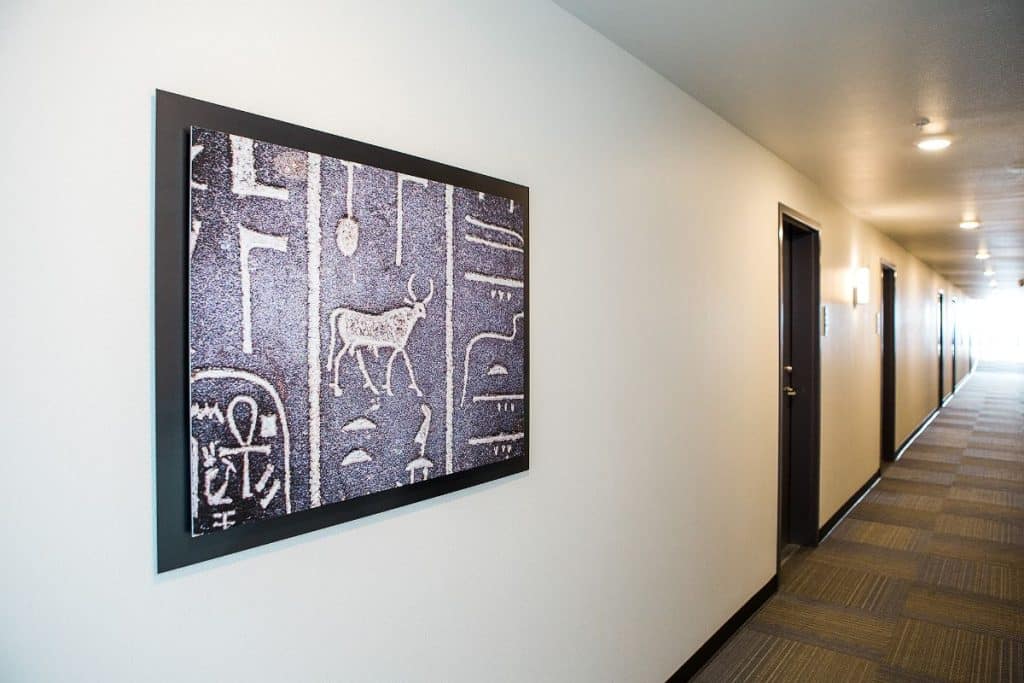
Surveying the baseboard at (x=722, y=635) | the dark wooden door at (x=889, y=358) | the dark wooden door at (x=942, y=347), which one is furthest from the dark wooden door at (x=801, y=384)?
the dark wooden door at (x=942, y=347)

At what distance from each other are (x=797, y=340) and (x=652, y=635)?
2.33 meters

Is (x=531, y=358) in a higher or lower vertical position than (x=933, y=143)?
lower

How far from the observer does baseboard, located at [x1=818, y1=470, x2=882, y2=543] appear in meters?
4.15

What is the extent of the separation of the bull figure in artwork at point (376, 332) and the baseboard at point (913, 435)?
6.50 meters

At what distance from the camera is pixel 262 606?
1.09 metres

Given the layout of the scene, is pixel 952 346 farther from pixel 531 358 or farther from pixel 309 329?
pixel 309 329

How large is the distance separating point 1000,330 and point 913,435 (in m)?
18.5

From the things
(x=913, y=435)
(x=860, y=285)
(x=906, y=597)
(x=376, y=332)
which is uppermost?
(x=860, y=285)

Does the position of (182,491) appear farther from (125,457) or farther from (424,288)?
(424,288)

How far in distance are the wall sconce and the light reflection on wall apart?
1899 centimetres

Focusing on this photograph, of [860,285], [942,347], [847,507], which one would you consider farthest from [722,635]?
[942,347]

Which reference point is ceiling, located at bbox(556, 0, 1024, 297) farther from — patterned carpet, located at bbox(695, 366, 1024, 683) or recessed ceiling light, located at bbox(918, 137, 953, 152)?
patterned carpet, located at bbox(695, 366, 1024, 683)

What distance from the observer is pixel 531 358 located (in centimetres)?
166

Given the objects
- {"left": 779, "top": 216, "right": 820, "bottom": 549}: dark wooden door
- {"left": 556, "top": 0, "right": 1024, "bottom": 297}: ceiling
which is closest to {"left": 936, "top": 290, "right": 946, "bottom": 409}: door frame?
{"left": 556, "top": 0, "right": 1024, "bottom": 297}: ceiling
